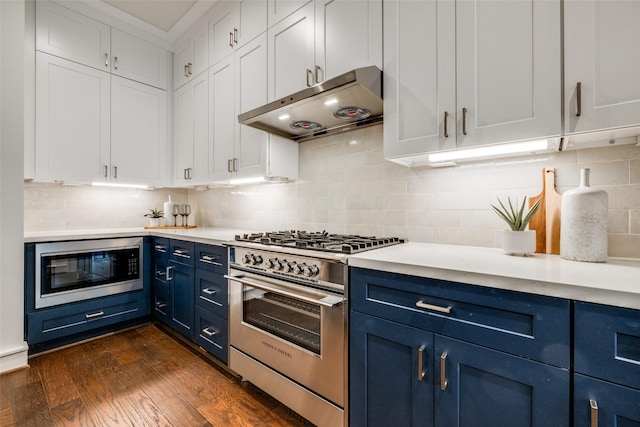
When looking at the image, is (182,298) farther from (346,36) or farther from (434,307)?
(346,36)

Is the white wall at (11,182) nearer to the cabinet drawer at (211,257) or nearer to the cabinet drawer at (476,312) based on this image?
the cabinet drawer at (211,257)

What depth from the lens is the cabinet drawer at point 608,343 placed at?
745 millimetres

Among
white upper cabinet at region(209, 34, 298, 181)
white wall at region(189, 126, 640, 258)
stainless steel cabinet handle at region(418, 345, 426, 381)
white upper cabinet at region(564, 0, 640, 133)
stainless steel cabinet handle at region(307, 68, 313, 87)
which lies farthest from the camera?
white upper cabinet at region(209, 34, 298, 181)

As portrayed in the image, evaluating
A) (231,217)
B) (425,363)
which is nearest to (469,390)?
Answer: (425,363)

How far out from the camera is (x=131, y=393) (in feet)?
5.83

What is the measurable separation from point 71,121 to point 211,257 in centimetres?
194

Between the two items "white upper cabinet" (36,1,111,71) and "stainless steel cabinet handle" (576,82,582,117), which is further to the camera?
"white upper cabinet" (36,1,111,71)

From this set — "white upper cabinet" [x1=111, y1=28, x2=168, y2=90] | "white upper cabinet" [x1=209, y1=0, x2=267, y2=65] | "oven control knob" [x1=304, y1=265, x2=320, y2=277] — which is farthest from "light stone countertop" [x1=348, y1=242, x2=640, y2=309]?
"white upper cabinet" [x1=111, y1=28, x2=168, y2=90]

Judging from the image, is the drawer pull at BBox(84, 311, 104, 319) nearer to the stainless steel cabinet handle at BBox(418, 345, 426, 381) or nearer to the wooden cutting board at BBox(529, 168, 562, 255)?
the stainless steel cabinet handle at BBox(418, 345, 426, 381)

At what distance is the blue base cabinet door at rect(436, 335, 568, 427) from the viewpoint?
0.85m

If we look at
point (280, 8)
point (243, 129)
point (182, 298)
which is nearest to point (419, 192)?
point (243, 129)

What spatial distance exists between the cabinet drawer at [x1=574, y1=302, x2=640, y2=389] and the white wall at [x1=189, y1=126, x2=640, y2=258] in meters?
0.71

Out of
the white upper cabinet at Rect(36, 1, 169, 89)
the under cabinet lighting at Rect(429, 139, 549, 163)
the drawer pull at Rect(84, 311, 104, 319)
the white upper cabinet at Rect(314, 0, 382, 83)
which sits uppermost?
the white upper cabinet at Rect(36, 1, 169, 89)

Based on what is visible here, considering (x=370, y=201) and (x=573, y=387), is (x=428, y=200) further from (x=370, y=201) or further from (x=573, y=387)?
(x=573, y=387)
